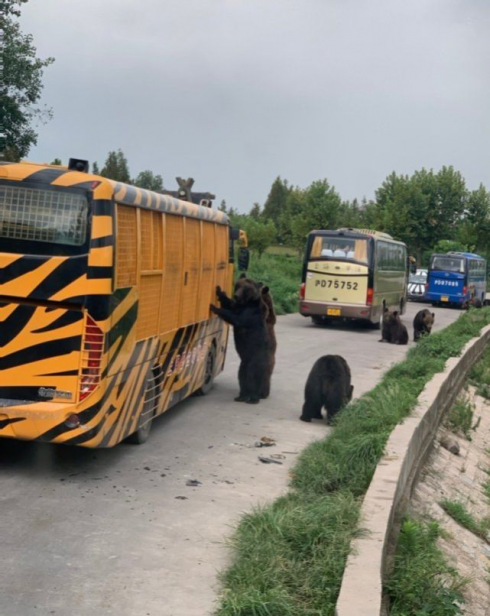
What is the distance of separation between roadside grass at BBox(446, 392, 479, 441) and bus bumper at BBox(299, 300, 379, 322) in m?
10.1

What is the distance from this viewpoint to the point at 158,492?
290 inches

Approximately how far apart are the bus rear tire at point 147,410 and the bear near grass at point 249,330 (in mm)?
2335

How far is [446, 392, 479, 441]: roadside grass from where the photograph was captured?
14211 mm

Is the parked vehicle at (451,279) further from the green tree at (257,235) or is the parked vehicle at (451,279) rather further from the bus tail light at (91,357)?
the bus tail light at (91,357)

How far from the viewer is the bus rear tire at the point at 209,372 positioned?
1191cm

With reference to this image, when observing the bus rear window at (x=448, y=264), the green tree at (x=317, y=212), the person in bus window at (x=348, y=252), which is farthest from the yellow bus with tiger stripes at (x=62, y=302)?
the green tree at (x=317, y=212)

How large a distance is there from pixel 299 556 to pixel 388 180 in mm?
65247

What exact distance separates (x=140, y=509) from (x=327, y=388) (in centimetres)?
441

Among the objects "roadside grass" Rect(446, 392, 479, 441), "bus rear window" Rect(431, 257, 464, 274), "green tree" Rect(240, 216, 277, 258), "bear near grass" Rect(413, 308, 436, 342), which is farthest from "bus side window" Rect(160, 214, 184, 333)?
Result: "green tree" Rect(240, 216, 277, 258)

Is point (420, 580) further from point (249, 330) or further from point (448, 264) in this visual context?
point (448, 264)

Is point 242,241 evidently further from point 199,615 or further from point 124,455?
point 199,615

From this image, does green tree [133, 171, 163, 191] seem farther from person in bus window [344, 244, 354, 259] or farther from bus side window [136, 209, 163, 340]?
bus side window [136, 209, 163, 340]

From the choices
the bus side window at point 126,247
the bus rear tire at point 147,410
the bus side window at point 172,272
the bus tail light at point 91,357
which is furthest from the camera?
the bus side window at point 172,272

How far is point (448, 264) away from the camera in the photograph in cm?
4609
